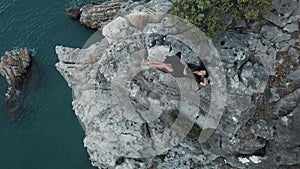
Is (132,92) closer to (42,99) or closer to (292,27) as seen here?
(292,27)

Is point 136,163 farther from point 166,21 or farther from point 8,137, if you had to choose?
point 8,137

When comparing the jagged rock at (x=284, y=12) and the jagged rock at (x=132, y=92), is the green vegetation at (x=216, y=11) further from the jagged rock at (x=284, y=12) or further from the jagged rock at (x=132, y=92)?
the jagged rock at (x=284, y=12)

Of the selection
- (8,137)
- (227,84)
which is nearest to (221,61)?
(227,84)

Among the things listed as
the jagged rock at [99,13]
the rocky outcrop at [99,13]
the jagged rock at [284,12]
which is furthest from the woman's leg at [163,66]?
the jagged rock at [99,13]

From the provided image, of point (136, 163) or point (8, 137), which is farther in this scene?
point (8, 137)

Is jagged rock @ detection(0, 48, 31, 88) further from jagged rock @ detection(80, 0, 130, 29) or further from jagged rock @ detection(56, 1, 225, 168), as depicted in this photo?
jagged rock @ detection(56, 1, 225, 168)

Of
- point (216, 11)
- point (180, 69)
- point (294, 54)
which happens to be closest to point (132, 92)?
point (180, 69)
